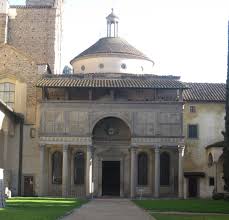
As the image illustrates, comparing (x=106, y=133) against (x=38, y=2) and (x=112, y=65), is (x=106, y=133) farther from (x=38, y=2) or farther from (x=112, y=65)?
(x=38, y=2)

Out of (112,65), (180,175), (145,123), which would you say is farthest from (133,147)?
(112,65)

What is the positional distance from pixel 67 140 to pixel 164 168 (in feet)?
29.1

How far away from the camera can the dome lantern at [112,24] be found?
57.3 m

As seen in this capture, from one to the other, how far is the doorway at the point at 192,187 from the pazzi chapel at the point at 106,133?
0.09 meters

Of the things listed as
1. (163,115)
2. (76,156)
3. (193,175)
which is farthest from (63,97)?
(193,175)

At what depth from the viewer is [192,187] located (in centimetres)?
4869

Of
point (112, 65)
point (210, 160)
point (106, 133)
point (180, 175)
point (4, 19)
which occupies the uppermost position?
point (4, 19)

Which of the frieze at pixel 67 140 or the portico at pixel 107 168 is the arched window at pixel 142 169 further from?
the frieze at pixel 67 140

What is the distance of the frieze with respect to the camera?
147ft

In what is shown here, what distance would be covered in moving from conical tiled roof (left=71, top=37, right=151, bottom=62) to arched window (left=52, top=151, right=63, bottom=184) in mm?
11392

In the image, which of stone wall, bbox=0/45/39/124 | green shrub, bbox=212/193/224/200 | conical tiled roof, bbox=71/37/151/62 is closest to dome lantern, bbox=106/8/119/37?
conical tiled roof, bbox=71/37/151/62

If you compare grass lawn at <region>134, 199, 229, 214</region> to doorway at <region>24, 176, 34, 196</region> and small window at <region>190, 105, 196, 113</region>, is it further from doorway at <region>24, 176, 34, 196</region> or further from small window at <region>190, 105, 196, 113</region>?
small window at <region>190, 105, 196, 113</region>

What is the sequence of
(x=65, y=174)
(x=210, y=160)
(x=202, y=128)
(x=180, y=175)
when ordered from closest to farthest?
(x=180, y=175)
(x=65, y=174)
(x=210, y=160)
(x=202, y=128)

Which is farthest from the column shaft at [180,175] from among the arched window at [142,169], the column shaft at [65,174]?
the column shaft at [65,174]
